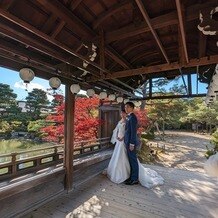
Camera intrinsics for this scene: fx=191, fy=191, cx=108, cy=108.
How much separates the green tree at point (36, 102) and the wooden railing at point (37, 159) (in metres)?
10.7

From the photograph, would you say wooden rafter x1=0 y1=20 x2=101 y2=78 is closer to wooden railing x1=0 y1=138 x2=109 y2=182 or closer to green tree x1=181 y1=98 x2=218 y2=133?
wooden railing x1=0 y1=138 x2=109 y2=182

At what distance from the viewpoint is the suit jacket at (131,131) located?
13.4ft

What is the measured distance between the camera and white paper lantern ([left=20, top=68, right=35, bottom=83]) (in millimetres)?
2586

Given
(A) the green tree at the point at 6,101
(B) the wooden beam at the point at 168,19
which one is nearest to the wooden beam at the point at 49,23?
(B) the wooden beam at the point at 168,19

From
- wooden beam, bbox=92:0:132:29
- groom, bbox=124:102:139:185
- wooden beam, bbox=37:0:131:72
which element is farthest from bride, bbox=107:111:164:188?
wooden beam, bbox=92:0:132:29

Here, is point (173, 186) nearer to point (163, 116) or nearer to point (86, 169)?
point (86, 169)

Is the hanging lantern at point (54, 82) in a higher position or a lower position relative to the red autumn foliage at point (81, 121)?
higher

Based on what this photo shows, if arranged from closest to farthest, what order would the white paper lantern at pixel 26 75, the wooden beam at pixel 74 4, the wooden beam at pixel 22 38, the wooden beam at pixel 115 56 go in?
the wooden beam at pixel 22 38 < the wooden beam at pixel 74 4 < the white paper lantern at pixel 26 75 < the wooden beam at pixel 115 56

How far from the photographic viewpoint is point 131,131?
4.12 m

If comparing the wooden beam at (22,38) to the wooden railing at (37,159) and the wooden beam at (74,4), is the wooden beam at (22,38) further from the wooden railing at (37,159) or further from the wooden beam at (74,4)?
the wooden railing at (37,159)

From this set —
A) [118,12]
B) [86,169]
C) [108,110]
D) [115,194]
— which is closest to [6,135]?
[108,110]

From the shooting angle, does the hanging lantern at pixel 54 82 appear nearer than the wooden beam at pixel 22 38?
No

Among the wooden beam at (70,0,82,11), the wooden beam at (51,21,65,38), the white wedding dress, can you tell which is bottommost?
the white wedding dress

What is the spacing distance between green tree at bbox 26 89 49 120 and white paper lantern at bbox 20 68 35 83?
1346cm
